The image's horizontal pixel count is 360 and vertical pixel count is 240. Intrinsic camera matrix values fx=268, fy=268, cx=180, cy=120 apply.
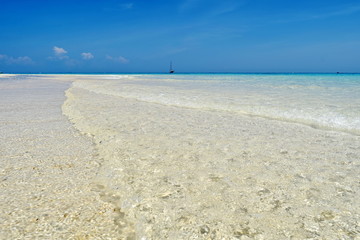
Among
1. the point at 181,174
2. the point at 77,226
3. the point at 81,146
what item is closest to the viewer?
the point at 77,226

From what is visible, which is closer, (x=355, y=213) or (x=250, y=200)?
(x=355, y=213)

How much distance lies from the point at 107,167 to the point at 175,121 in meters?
3.35

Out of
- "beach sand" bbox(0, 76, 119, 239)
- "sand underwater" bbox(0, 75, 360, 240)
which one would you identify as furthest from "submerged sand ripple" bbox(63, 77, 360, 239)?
"beach sand" bbox(0, 76, 119, 239)

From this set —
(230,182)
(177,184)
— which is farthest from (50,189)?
(230,182)

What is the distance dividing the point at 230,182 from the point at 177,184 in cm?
62

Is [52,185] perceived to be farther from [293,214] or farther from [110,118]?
[110,118]

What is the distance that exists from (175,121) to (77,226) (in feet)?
15.4

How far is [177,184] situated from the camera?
304 cm

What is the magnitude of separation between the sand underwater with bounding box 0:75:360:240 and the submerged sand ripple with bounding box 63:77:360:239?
12 millimetres

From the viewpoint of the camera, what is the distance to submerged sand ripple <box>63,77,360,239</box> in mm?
2236

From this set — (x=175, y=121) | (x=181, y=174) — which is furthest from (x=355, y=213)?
(x=175, y=121)

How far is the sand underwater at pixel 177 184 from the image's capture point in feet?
7.20

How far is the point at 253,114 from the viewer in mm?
8266

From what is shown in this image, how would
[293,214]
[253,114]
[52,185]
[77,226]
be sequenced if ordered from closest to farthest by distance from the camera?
[77,226] < [293,214] < [52,185] < [253,114]
